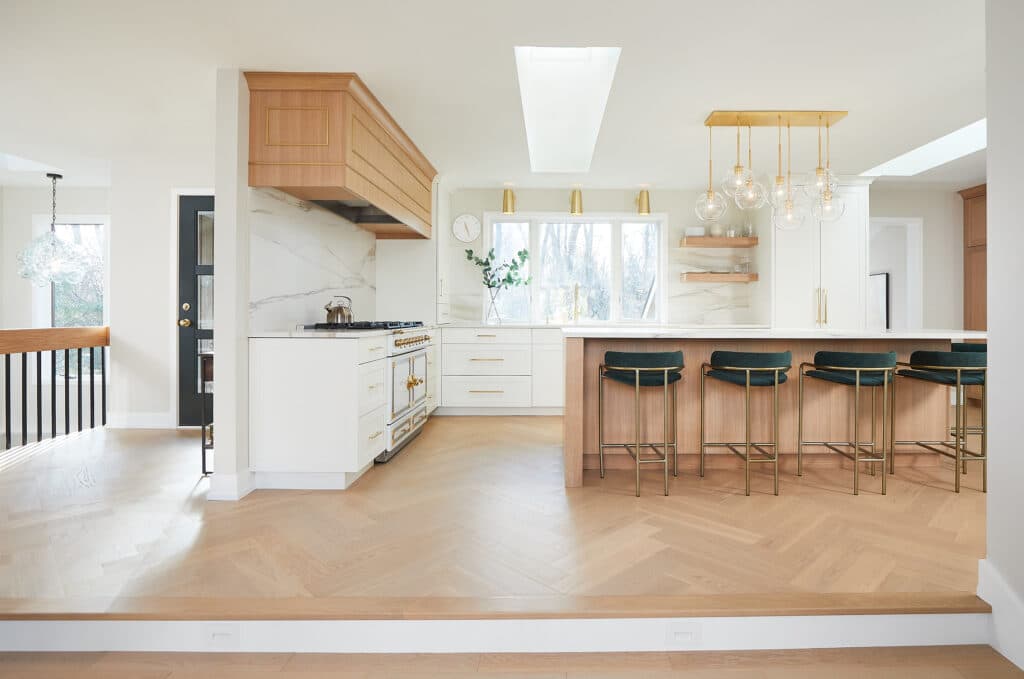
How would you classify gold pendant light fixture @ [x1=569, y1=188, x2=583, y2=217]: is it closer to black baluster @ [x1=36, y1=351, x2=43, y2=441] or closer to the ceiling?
the ceiling

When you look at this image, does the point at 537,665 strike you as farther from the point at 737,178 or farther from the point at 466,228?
the point at 466,228

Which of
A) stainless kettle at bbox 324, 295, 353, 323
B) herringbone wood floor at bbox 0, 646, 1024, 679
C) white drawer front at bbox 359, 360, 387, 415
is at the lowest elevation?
herringbone wood floor at bbox 0, 646, 1024, 679

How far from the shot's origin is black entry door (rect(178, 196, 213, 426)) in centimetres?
459

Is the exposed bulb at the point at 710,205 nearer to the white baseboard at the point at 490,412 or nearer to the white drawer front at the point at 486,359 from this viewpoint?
the white drawer front at the point at 486,359

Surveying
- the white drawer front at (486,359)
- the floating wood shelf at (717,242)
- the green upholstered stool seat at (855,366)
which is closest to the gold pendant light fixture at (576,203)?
the floating wood shelf at (717,242)

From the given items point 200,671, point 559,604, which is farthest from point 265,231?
point 559,604

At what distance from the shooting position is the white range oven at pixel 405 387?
12.0 feet

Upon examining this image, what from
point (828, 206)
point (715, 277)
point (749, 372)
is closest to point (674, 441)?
point (749, 372)

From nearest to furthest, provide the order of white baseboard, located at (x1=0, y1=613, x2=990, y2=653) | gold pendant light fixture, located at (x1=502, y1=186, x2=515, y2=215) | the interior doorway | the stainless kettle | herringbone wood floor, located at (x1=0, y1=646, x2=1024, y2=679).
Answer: herringbone wood floor, located at (x1=0, y1=646, x2=1024, y2=679)
white baseboard, located at (x1=0, y1=613, x2=990, y2=653)
the stainless kettle
gold pendant light fixture, located at (x1=502, y1=186, x2=515, y2=215)
the interior doorway

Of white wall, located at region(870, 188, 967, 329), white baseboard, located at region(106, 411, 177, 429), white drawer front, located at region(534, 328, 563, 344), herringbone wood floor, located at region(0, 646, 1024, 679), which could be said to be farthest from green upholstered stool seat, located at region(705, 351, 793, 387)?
white baseboard, located at region(106, 411, 177, 429)

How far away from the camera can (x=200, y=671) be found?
1.62 metres

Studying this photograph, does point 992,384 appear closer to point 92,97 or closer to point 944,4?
point 944,4

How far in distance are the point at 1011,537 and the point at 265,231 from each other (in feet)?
12.1

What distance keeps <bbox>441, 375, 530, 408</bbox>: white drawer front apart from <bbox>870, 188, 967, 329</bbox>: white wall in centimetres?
438
